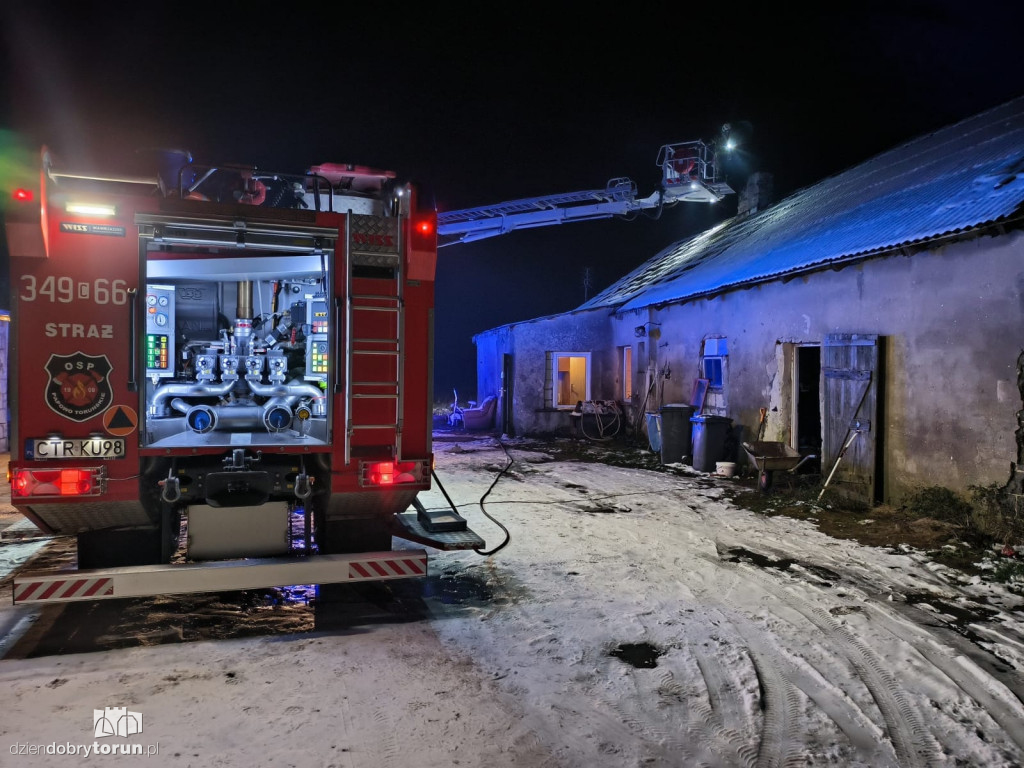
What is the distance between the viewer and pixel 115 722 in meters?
3.25

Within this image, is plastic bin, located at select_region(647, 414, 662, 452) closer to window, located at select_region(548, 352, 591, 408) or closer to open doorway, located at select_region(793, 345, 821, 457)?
open doorway, located at select_region(793, 345, 821, 457)

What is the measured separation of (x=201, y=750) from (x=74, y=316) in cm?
281

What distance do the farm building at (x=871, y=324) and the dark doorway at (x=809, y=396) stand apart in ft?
0.11

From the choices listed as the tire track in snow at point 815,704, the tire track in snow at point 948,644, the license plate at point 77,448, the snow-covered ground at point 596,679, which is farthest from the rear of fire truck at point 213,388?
the tire track in snow at point 948,644

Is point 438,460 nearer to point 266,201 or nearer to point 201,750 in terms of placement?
point 266,201

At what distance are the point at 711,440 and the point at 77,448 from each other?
10.1m

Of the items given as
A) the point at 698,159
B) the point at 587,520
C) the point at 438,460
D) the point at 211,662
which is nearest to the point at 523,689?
the point at 211,662

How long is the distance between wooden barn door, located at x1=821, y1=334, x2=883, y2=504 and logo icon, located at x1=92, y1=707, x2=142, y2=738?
877 cm

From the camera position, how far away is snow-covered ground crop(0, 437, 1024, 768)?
3109mm

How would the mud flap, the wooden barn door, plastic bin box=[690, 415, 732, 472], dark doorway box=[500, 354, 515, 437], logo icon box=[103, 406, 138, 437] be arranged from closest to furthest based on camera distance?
logo icon box=[103, 406, 138, 437]
the mud flap
the wooden barn door
plastic bin box=[690, 415, 732, 472]
dark doorway box=[500, 354, 515, 437]

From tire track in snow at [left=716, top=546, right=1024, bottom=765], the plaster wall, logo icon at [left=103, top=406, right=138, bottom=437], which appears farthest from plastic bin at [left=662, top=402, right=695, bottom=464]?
logo icon at [left=103, top=406, right=138, bottom=437]

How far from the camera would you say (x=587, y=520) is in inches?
316

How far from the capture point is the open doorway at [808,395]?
36.1ft

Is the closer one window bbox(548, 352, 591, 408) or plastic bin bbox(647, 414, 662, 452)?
plastic bin bbox(647, 414, 662, 452)
